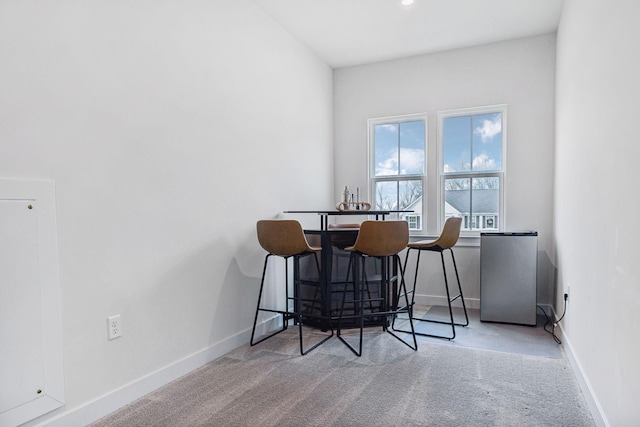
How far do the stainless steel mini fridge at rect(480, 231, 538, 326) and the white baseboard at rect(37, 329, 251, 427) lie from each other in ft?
7.35

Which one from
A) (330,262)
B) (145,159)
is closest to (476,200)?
(330,262)

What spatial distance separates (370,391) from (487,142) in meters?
2.92

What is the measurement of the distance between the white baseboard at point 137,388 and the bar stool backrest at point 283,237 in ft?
2.39

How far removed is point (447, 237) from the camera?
3.02 metres

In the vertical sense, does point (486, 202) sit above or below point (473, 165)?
below

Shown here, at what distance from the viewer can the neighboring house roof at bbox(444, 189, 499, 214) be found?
4047 millimetres

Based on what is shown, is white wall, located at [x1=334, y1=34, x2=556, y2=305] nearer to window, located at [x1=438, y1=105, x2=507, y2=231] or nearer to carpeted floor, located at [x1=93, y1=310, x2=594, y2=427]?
window, located at [x1=438, y1=105, x2=507, y2=231]

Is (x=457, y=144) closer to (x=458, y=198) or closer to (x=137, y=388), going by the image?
(x=458, y=198)

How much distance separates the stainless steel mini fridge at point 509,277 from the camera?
11.4 feet

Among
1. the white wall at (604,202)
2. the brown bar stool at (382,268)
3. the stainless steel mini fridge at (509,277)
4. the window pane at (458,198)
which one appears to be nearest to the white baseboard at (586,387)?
the white wall at (604,202)

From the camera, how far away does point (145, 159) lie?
2193 millimetres

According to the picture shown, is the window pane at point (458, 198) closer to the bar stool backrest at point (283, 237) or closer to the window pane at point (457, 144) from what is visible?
the window pane at point (457, 144)

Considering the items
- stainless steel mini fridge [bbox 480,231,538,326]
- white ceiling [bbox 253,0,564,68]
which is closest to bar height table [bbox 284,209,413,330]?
stainless steel mini fridge [bbox 480,231,538,326]

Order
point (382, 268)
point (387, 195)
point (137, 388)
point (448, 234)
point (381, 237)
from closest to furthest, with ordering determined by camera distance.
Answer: point (137, 388) < point (381, 237) < point (448, 234) < point (382, 268) < point (387, 195)
